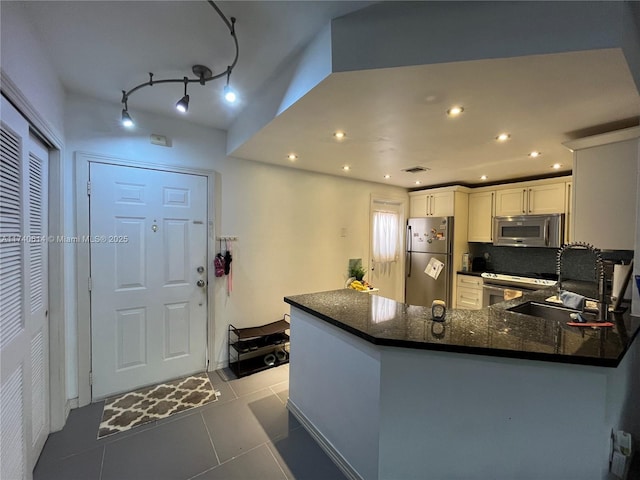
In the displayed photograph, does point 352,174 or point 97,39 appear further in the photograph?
point 352,174

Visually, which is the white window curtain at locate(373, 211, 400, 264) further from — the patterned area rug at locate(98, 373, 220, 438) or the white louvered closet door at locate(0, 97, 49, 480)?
the white louvered closet door at locate(0, 97, 49, 480)

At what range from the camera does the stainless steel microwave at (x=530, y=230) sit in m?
3.33

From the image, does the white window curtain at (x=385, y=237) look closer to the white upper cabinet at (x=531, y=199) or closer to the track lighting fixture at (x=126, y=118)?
the white upper cabinet at (x=531, y=199)

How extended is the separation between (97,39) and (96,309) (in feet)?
6.46

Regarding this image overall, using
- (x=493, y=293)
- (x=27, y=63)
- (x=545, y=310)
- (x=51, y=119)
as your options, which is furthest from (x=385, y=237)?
(x=27, y=63)

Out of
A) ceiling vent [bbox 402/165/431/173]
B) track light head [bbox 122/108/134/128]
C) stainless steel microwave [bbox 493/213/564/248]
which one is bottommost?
stainless steel microwave [bbox 493/213/564/248]

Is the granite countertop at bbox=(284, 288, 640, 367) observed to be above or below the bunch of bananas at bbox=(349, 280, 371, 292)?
above

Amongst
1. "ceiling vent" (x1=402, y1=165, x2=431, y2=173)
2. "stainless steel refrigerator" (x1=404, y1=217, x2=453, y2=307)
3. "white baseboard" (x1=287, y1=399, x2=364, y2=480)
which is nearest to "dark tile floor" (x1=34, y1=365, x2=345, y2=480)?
"white baseboard" (x1=287, y1=399, x2=364, y2=480)

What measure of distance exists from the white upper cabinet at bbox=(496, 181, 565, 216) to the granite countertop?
2200 mm

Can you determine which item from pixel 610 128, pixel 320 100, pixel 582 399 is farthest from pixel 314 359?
pixel 610 128

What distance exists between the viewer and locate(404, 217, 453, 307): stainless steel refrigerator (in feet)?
13.5

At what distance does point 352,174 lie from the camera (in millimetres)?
3693

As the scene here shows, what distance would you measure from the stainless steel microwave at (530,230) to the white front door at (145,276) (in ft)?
12.7

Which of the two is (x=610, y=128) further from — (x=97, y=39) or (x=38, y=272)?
(x=38, y=272)
